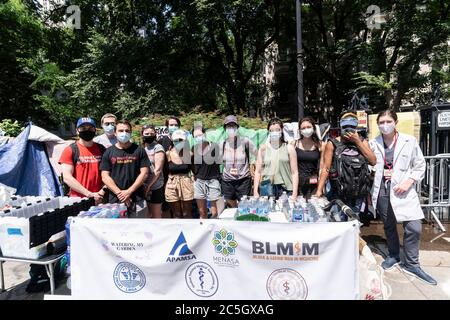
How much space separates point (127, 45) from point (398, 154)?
13668mm

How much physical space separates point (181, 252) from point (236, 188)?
6.74 feet

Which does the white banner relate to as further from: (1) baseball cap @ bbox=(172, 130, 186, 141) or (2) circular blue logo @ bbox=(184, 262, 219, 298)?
(1) baseball cap @ bbox=(172, 130, 186, 141)

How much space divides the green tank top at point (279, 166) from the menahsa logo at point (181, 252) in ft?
6.57

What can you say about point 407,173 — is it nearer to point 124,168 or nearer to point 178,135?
point 178,135

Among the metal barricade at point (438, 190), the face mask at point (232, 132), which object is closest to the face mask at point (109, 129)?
the face mask at point (232, 132)

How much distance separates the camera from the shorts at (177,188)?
537 centimetres

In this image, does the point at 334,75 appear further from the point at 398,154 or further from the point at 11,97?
the point at 11,97

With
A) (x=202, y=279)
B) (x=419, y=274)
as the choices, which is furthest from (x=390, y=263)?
(x=202, y=279)

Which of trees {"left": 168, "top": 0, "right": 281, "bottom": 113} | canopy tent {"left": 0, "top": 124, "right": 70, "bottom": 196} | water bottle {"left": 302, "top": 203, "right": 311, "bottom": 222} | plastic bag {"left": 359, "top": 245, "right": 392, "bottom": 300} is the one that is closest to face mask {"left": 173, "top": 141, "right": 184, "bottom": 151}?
canopy tent {"left": 0, "top": 124, "right": 70, "bottom": 196}

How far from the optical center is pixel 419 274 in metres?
4.18

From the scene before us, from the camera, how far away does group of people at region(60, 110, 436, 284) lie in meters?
4.25

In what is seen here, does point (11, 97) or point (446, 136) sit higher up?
point (11, 97)

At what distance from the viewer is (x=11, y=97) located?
2109 cm

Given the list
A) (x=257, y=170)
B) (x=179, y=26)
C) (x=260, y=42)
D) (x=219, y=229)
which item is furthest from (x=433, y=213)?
(x=260, y=42)
